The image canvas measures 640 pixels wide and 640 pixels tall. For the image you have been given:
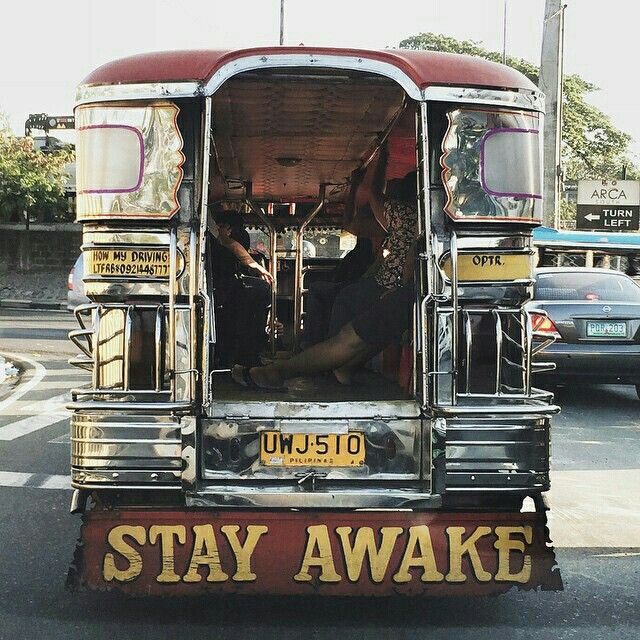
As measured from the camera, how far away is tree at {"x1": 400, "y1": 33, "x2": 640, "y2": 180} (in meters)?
39.4

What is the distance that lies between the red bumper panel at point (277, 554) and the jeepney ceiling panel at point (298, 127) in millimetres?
1957

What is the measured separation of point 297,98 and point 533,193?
1.46m

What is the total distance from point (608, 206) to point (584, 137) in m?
18.5

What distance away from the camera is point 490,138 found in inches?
156

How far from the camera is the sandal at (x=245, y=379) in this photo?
198 inches

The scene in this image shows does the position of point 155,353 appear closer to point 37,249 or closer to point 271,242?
point 271,242

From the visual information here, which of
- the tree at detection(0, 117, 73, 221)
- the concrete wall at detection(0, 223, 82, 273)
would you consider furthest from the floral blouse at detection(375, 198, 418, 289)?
the concrete wall at detection(0, 223, 82, 273)

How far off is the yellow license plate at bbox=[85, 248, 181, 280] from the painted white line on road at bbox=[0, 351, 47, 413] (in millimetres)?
6308

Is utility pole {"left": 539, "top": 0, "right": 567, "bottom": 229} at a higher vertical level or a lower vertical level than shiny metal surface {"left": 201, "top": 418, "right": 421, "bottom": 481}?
higher

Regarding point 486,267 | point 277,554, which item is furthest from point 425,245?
point 277,554

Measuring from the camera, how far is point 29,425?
8.75 metres

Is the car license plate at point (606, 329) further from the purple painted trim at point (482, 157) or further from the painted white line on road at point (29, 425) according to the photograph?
the purple painted trim at point (482, 157)

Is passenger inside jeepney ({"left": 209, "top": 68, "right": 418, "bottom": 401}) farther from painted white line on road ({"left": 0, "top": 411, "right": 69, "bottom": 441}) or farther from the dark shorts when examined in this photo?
painted white line on road ({"left": 0, "top": 411, "right": 69, "bottom": 441})

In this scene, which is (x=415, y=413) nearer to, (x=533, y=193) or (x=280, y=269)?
(x=533, y=193)
